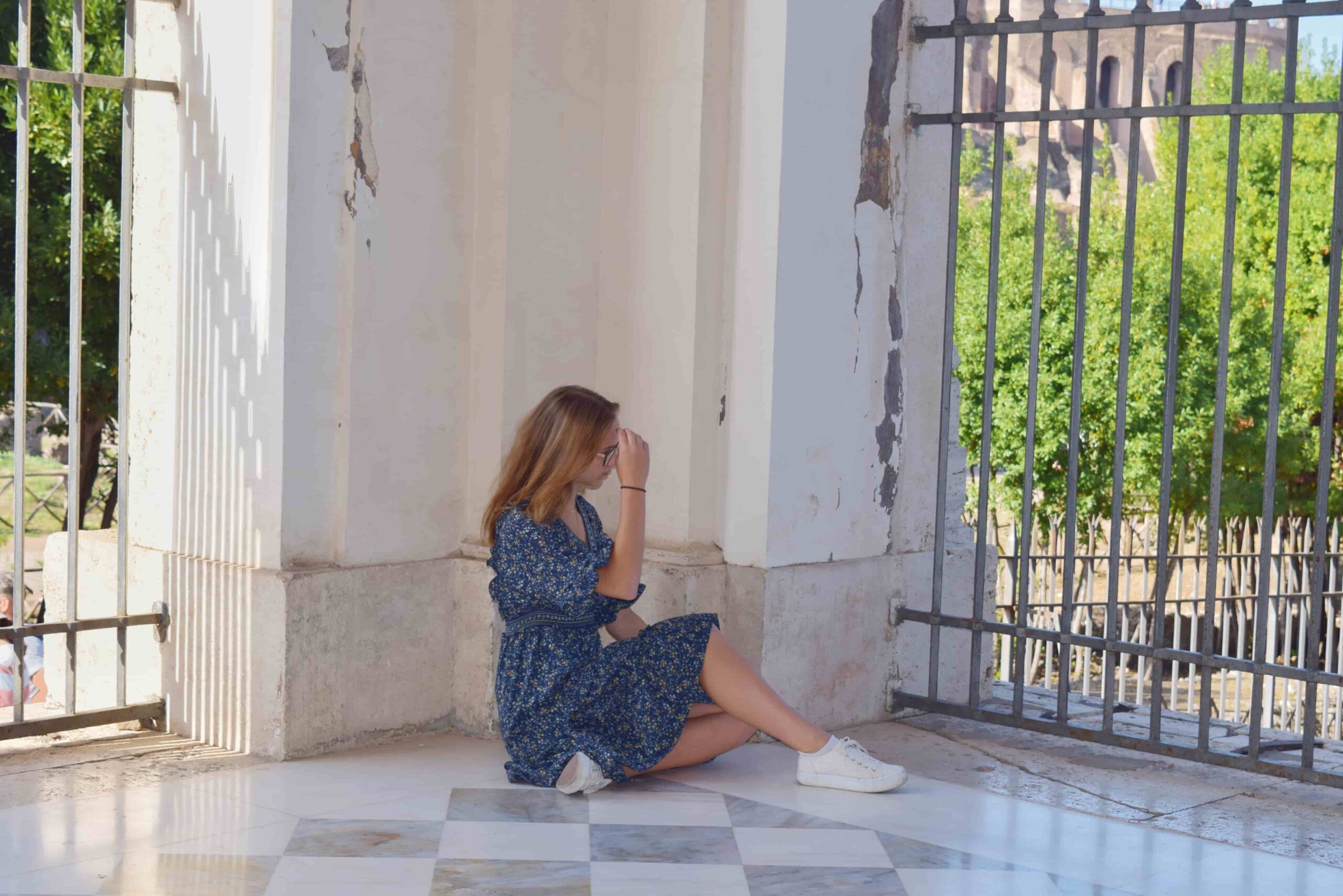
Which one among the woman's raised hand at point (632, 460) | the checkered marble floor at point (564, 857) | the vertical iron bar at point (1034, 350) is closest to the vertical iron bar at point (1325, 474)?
the vertical iron bar at point (1034, 350)

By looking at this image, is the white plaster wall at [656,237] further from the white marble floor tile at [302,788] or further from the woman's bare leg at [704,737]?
the white marble floor tile at [302,788]

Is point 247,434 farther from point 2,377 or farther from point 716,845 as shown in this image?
point 2,377

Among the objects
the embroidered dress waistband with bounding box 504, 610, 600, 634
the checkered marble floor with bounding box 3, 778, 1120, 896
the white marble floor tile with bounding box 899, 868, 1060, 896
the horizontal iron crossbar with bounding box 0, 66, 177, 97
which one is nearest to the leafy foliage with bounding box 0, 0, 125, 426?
the horizontal iron crossbar with bounding box 0, 66, 177, 97

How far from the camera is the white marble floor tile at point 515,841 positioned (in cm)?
355

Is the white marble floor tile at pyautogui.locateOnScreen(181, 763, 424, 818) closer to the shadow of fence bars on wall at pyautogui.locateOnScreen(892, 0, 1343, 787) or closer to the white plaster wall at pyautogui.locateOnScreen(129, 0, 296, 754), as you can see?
the white plaster wall at pyautogui.locateOnScreen(129, 0, 296, 754)

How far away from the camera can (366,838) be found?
366 centimetres

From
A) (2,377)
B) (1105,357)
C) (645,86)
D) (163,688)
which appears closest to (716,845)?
(163,688)

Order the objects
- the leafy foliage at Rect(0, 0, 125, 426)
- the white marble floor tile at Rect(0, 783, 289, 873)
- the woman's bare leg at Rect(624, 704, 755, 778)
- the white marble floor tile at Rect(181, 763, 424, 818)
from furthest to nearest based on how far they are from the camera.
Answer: the leafy foliage at Rect(0, 0, 125, 426), the woman's bare leg at Rect(624, 704, 755, 778), the white marble floor tile at Rect(181, 763, 424, 818), the white marble floor tile at Rect(0, 783, 289, 873)

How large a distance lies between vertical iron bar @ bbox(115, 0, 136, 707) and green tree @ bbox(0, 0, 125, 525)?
737cm

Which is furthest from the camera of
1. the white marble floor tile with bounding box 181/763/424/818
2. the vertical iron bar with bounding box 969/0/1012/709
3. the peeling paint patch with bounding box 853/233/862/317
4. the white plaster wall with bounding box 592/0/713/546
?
the peeling paint patch with bounding box 853/233/862/317

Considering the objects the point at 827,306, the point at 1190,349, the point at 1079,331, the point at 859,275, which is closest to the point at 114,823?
the point at 827,306

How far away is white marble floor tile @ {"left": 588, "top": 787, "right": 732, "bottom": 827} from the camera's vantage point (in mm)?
3893

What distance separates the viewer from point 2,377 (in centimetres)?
1284

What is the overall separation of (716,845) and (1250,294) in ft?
65.4
